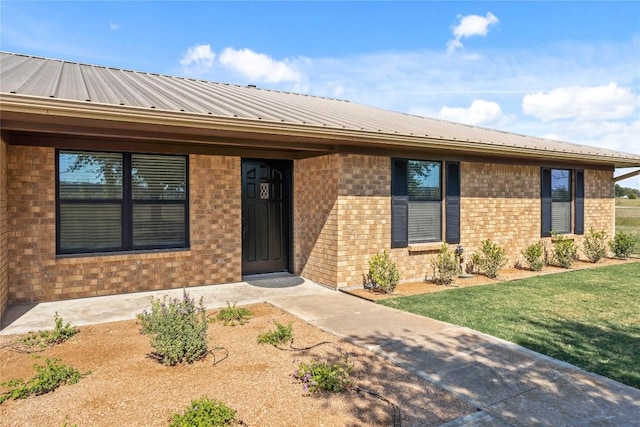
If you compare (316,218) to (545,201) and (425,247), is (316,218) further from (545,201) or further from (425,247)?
(545,201)

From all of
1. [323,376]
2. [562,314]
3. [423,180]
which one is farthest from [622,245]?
[323,376]

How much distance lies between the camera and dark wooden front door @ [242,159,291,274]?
791 centimetres

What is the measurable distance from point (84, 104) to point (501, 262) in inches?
330

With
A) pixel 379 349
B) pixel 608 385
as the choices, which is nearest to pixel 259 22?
pixel 379 349

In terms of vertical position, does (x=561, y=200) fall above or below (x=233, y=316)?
above

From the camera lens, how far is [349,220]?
7055 mm

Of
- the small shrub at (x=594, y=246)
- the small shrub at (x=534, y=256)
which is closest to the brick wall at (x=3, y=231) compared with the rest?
the small shrub at (x=534, y=256)

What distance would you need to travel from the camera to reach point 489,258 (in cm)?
839

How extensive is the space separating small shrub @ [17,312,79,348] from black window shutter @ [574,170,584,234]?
457 inches

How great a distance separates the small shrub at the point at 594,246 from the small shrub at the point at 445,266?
15.9 feet

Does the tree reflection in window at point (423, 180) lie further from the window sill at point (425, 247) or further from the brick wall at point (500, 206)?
the window sill at point (425, 247)

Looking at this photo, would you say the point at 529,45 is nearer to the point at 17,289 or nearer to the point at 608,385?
the point at 608,385

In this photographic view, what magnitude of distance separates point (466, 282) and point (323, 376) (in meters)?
5.51

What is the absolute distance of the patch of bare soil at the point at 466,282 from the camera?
268 inches
